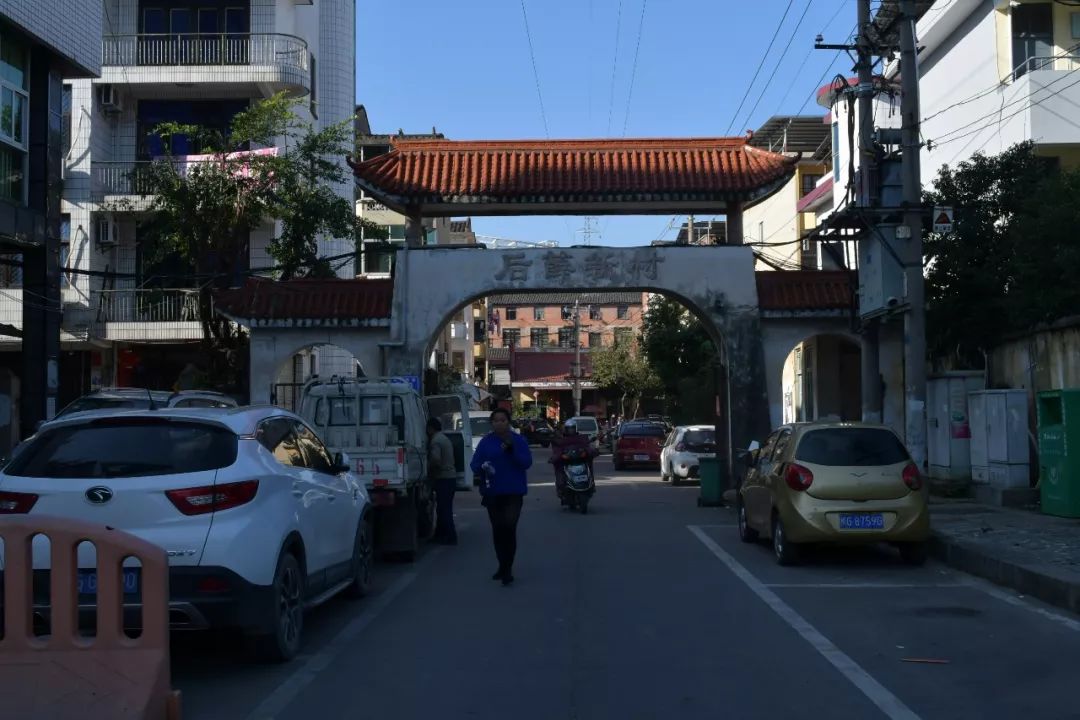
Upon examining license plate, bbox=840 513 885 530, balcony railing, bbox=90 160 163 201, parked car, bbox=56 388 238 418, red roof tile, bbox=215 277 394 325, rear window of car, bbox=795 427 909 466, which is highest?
balcony railing, bbox=90 160 163 201

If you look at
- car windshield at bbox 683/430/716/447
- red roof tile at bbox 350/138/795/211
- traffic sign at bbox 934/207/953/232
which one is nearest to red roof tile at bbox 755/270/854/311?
red roof tile at bbox 350/138/795/211

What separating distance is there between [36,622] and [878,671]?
5566mm

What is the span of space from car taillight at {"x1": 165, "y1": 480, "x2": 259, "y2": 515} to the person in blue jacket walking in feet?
14.8

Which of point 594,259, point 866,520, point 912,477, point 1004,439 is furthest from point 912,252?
point 594,259

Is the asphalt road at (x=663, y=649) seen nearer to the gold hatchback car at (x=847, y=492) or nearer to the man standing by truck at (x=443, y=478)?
the gold hatchback car at (x=847, y=492)

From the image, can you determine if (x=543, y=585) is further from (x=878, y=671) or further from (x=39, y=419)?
(x=39, y=419)

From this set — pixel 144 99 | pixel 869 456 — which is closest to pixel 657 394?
pixel 144 99

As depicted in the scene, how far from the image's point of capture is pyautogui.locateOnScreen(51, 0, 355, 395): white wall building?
2984 centimetres

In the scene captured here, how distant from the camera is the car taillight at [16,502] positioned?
24.5 ft

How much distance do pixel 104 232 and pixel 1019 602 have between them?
25.8 metres

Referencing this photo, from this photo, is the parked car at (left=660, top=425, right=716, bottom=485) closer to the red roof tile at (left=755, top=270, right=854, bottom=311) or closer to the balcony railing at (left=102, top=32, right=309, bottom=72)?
the red roof tile at (left=755, top=270, right=854, bottom=311)

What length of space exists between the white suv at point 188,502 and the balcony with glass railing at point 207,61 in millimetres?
24071

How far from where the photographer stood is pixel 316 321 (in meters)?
23.8

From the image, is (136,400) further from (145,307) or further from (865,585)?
(145,307)
